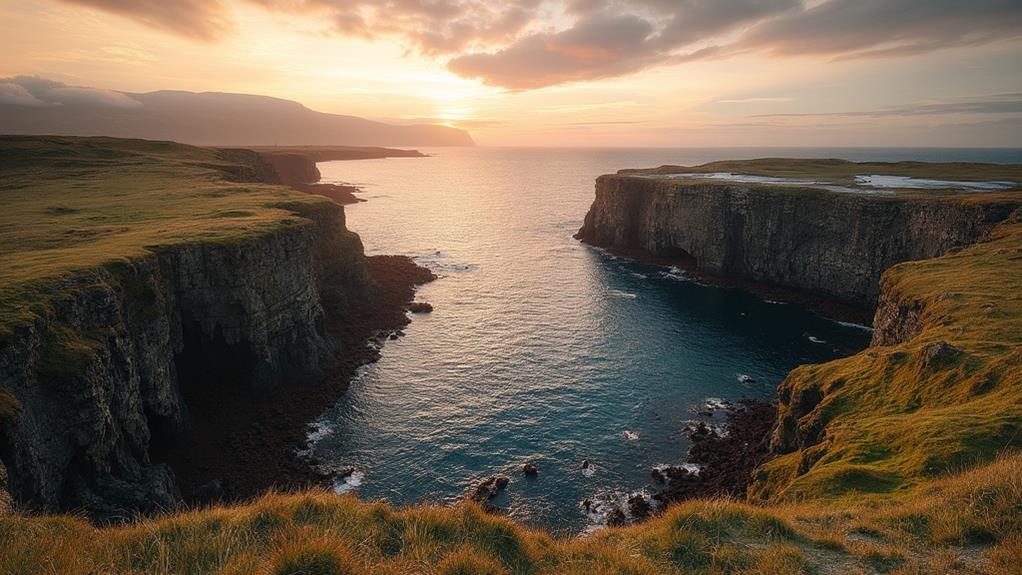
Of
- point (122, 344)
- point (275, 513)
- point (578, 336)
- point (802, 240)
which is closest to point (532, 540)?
point (275, 513)

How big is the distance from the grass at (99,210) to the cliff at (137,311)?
17 cm

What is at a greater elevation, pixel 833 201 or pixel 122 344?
pixel 833 201

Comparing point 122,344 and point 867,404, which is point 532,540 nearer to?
point 867,404

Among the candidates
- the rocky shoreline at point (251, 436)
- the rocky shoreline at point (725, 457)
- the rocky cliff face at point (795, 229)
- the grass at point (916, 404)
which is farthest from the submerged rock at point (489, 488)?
the rocky cliff face at point (795, 229)

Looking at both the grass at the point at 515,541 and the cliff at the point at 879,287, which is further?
the cliff at the point at 879,287

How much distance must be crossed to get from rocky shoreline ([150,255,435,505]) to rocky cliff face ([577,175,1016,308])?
6184 centimetres

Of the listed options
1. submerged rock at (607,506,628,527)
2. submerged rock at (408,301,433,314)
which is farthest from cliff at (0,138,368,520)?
submerged rock at (607,506,628,527)

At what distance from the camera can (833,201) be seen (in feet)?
254

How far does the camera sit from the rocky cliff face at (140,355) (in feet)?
83.3

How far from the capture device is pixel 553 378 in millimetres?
50938

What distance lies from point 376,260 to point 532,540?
82.4 m

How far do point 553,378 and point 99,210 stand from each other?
49.2m

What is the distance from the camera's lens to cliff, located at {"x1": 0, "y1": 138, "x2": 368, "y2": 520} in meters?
26.0

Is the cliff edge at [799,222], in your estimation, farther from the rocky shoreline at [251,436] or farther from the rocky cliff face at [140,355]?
the rocky cliff face at [140,355]
